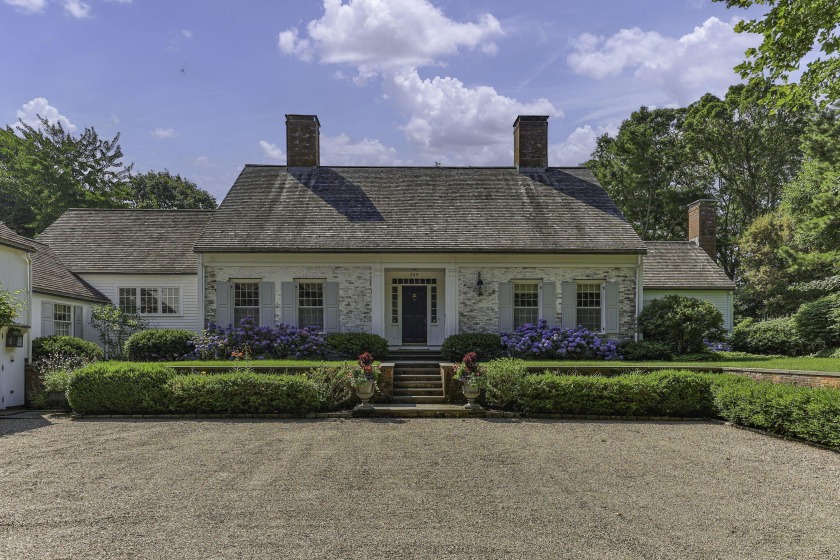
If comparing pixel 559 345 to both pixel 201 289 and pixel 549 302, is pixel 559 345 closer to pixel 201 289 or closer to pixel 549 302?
pixel 549 302

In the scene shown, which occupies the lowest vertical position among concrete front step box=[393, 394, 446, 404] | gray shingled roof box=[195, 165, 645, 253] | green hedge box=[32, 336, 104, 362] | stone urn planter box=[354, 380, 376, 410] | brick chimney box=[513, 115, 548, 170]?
concrete front step box=[393, 394, 446, 404]

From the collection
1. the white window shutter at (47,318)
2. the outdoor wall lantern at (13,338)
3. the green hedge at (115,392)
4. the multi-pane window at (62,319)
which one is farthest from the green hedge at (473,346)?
the multi-pane window at (62,319)

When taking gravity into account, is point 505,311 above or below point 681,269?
below

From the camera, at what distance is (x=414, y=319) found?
18312mm

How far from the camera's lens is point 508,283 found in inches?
696

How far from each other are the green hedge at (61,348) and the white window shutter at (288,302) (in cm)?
508

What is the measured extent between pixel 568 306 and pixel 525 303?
1275mm

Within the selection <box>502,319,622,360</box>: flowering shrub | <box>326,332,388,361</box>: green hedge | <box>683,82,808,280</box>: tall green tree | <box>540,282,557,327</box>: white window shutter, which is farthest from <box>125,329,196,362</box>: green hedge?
<box>683,82,808,280</box>: tall green tree

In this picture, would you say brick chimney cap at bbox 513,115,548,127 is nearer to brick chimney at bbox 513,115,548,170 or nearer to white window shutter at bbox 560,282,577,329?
brick chimney at bbox 513,115,548,170

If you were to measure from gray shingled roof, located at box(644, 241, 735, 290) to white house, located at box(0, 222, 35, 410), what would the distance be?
771 inches

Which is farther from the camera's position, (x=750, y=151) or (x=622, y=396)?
(x=750, y=151)

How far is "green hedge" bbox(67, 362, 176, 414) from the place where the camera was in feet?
37.8

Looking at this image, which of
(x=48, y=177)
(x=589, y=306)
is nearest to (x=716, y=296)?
(x=589, y=306)

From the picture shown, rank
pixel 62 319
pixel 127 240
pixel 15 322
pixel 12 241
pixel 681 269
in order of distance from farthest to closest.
Result: pixel 681 269 < pixel 127 240 < pixel 62 319 < pixel 15 322 < pixel 12 241
